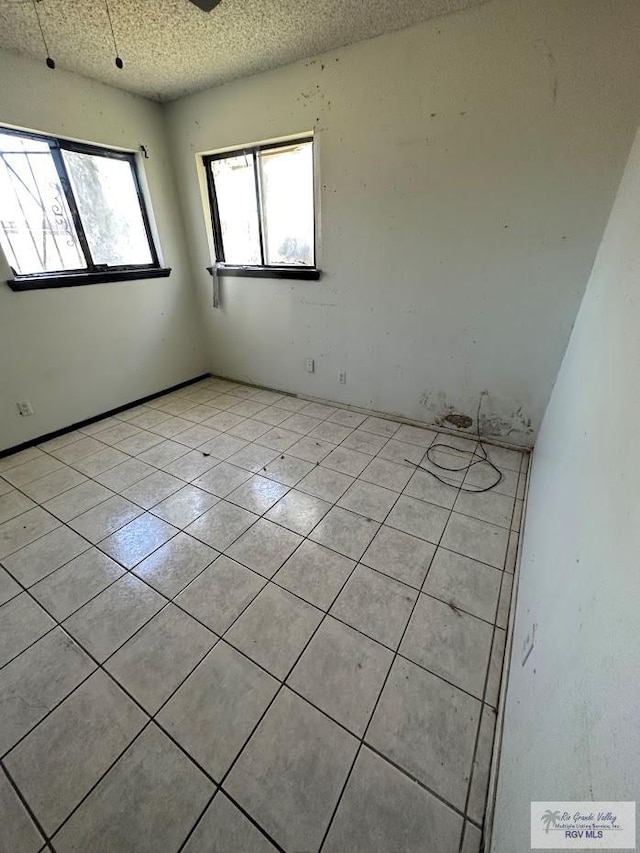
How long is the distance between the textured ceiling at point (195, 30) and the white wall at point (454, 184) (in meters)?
0.13

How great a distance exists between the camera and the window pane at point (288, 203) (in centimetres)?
257

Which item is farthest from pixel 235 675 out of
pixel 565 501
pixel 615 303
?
pixel 615 303

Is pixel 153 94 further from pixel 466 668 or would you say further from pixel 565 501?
pixel 466 668

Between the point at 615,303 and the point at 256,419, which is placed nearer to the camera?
the point at 615,303

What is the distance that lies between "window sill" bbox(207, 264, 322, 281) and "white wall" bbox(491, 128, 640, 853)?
6.33 ft

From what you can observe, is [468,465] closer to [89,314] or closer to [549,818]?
[549,818]

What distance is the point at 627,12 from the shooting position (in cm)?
151

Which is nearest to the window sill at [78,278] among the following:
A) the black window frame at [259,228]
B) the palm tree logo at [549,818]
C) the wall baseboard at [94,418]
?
the black window frame at [259,228]

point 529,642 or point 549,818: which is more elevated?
point 549,818

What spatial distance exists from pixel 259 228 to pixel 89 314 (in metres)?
1.56

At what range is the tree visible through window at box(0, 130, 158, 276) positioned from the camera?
2236 millimetres

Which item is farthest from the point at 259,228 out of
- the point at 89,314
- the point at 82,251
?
the point at 89,314

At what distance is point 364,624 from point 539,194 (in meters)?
2.36

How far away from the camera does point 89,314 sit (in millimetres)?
2727
